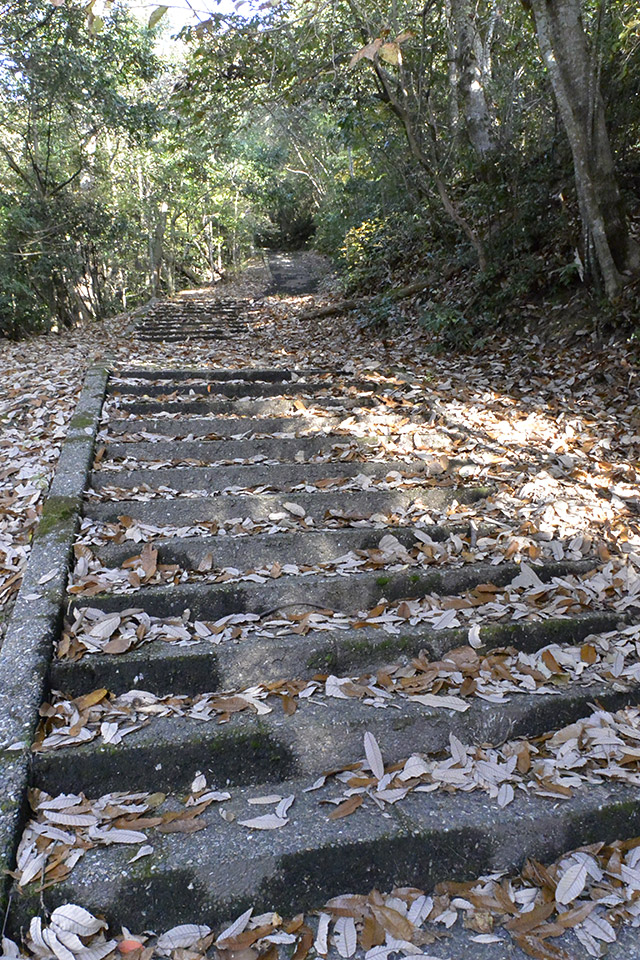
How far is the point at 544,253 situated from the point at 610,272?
1.19 m

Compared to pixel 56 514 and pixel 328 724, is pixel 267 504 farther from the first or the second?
pixel 328 724

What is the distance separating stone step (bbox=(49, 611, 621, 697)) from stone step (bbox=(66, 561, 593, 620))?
0.60 feet

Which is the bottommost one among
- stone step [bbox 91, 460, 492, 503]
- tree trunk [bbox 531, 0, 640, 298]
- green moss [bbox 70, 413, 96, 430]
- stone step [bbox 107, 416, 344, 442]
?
stone step [bbox 91, 460, 492, 503]

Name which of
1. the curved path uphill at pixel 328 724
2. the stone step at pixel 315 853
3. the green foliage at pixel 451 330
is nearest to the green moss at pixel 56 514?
the curved path uphill at pixel 328 724

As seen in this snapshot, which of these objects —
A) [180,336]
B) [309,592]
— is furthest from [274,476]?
[180,336]

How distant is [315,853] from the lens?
1864 millimetres

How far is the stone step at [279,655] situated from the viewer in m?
2.33

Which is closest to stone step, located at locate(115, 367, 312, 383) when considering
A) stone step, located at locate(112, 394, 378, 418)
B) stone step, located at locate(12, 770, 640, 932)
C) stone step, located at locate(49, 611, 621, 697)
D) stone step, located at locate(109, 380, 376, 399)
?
stone step, located at locate(109, 380, 376, 399)

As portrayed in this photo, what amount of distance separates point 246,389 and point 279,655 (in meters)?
2.87

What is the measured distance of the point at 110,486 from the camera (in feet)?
11.2

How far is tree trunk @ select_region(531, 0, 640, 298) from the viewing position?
16.0 ft

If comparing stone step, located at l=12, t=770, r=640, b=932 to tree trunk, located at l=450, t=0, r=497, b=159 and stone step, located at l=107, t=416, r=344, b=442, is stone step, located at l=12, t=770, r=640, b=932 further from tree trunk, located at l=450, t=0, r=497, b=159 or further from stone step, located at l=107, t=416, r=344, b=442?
tree trunk, located at l=450, t=0, r=497, b=159

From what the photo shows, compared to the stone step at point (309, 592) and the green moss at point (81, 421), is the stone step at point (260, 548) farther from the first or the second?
the green moss at point (81, 421)

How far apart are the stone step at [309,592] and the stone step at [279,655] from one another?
184mm
